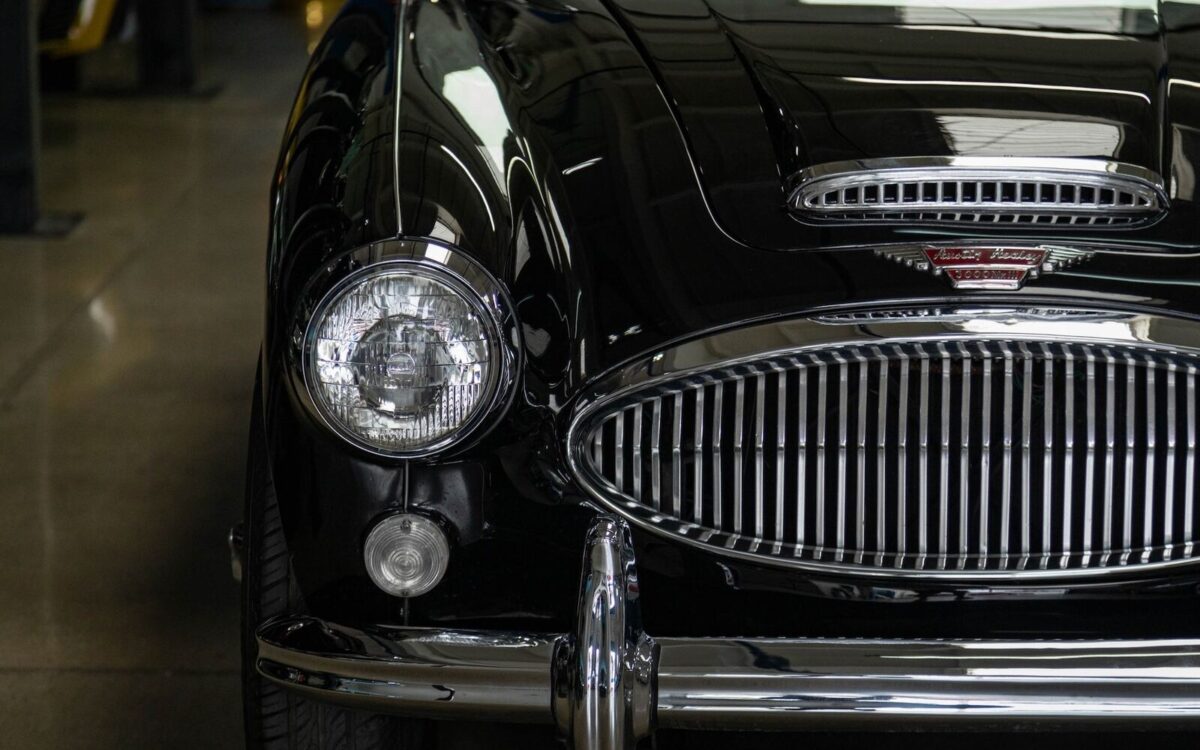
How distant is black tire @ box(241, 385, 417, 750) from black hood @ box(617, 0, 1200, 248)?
0.68 m

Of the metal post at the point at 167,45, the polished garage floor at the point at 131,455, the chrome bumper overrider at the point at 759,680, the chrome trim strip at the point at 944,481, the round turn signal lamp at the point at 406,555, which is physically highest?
the metal post at the point at 167,45

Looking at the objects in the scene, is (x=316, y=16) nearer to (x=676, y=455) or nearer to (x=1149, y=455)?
(x=676, y=455)

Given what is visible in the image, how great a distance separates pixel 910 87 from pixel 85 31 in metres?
5.83

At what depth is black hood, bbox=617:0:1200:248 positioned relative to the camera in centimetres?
183

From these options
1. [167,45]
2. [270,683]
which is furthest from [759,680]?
[167,45]

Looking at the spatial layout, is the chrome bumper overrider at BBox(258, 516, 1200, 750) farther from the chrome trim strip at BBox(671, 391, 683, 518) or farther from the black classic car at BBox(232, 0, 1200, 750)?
the chrome trim strip at BBox(671, 391, 683, 518)

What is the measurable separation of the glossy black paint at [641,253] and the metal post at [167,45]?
673 cm

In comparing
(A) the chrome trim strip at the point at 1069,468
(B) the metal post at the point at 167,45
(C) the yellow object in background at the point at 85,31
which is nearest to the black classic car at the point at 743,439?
(A) the chrome trim strip at the point at 1069,468

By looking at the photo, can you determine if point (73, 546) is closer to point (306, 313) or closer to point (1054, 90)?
point (306, 313)

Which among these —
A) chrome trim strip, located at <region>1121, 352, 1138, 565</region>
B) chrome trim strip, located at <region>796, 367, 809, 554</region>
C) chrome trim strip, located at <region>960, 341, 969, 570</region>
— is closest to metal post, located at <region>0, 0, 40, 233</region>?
chrome trim strip, located at <region>796, 367, 809, 554</region>

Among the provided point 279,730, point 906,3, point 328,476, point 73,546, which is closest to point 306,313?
point 328,476

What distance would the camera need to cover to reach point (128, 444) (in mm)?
3525

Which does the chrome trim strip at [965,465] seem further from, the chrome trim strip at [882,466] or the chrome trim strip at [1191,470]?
the chrome trim strip at [1191,470]

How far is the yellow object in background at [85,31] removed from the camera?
6863mm
